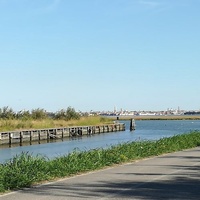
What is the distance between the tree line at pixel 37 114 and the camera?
8159cm

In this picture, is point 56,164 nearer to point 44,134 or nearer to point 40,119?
point 44,134

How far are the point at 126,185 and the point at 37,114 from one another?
76.6m

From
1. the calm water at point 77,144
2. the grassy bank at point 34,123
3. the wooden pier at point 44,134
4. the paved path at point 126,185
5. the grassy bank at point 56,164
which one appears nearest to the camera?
the paved path at point 126,185

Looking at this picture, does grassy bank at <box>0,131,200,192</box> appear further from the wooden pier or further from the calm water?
the wooden pier

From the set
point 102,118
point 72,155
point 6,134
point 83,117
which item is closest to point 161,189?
point 72,155

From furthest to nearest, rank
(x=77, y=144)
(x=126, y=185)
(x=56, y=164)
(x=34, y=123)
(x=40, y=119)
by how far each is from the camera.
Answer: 1. (x=40, y=119)
2. (x=34, y=123)
3. (x=77, y=144)
4. (x=56, y=164)
5. (x=126, y=185)

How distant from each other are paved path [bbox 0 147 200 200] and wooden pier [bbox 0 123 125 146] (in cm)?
4136

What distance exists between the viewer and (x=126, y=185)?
1285cm

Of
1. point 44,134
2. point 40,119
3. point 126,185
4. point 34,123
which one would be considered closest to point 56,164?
point 126,185

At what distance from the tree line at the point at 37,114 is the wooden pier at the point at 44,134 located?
9392 mm

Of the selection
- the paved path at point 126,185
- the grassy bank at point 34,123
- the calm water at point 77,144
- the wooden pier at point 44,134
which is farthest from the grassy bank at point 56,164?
the grassy bank at point 34,123

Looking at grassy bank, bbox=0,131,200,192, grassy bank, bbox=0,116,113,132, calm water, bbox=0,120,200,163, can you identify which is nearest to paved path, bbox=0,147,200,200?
grassy bank, bbox=0,131,200,192

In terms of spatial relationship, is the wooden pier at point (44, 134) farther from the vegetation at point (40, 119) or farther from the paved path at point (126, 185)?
the paved path at point (126, 185)

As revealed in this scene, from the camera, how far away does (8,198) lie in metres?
11.1
